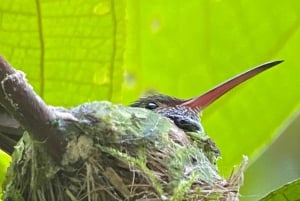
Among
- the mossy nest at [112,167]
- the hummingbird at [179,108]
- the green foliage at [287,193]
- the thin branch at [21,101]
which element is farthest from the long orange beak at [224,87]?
the thin branch at [21,101]

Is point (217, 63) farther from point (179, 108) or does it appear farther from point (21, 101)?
point (21, 101)

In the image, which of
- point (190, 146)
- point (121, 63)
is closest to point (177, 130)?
point (190, 146)

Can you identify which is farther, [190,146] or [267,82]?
[267,82]

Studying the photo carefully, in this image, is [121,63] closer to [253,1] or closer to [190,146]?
[190,146]

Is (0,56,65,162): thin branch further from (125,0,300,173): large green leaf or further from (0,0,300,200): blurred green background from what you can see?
(125,0,300,173): large green leaf

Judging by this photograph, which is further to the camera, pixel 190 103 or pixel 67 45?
pixel 190 103

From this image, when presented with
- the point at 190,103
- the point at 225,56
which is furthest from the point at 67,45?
the point at 190,103
